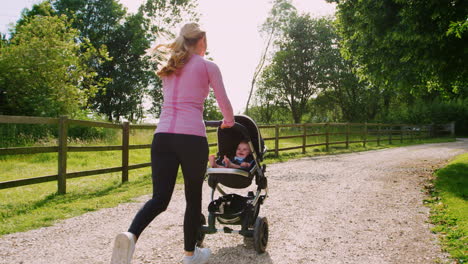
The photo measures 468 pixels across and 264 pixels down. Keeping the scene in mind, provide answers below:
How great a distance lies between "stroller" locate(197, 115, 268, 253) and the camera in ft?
11.6

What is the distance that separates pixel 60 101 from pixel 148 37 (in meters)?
16.9

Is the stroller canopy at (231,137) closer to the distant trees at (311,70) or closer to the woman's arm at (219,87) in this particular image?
the woman's arm at (219,87)

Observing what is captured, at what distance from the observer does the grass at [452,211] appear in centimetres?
381

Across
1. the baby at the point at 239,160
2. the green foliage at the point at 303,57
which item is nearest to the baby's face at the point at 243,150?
the baby at the point at 239,160

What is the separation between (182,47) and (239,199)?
1887mm

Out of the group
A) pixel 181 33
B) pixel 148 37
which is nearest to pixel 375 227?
pixel 181 33

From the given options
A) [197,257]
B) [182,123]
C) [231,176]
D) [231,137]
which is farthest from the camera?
[231,137]

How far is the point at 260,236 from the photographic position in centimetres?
353

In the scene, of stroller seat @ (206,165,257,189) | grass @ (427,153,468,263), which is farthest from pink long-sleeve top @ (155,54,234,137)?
grass @ (427,153,468,263)

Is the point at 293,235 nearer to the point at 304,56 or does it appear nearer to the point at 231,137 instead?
the point at 231,137

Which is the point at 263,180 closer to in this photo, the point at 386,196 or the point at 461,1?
the point at 386,196

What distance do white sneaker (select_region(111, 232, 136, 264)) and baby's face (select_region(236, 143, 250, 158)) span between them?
6.00ft

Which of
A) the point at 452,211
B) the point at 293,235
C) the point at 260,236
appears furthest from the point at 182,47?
the point at 452,211

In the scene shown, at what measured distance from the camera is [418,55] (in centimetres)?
947
